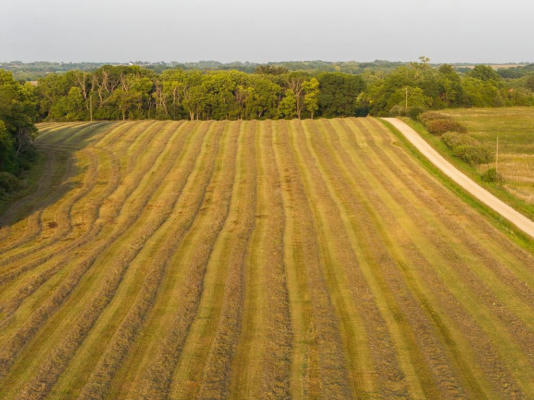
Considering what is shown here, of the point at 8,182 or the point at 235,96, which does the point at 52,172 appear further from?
the point at 235,96

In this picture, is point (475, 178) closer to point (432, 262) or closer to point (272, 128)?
point (432, 262)

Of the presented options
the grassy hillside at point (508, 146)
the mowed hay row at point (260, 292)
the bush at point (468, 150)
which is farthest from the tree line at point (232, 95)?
the mowed hay row at point (260, 292)

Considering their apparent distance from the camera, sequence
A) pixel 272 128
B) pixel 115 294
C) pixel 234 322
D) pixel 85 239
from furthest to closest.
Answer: pixel 272 128, pixel 85 239, pixel 115 294, pixel 234 322

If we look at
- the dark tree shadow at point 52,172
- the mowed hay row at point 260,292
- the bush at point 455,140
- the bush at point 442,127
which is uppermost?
the bush at point 442,127

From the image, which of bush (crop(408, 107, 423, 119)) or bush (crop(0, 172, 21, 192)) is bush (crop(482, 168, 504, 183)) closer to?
bush (crop(408, 107, 423, 119))

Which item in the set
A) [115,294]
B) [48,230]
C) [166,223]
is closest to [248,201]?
[166,223]

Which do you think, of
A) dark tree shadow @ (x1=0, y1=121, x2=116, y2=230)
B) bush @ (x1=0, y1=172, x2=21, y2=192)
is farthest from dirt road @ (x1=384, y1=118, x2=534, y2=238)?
bush @ (x1=0, y1=172, x2=21, y2=192)

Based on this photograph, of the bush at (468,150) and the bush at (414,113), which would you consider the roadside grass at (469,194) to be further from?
the bush at (414,113)
